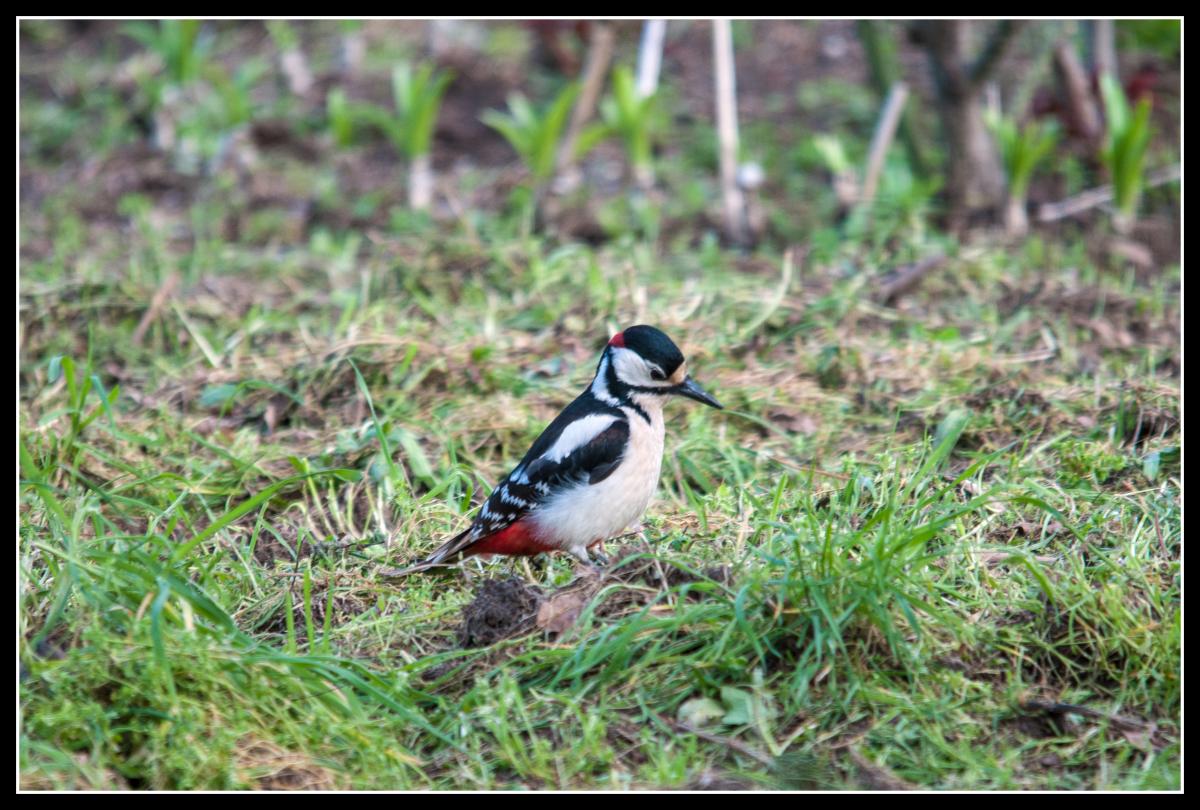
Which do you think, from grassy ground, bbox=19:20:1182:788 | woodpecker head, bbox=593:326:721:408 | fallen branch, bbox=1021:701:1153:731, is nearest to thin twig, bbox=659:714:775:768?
grassy ground, bbox=19:20:1182:788

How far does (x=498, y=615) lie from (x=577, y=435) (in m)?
0.88

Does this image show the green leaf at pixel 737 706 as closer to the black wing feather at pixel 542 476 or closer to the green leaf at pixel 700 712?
the green leaf at pixel 700 712

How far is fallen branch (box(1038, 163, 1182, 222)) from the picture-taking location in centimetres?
785

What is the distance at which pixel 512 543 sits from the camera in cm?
440

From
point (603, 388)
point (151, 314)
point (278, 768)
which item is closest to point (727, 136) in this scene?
point (151, 314)

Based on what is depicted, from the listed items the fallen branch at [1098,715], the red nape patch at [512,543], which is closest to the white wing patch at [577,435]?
the red nape patch at [512,543]

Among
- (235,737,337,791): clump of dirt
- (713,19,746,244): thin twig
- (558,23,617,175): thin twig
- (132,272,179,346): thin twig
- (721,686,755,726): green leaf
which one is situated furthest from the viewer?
(558,23,617,175): thin twig

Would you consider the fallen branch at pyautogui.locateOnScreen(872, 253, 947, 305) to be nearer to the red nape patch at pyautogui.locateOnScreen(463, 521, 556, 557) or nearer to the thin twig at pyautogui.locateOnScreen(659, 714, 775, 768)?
the red nape patch at pyautogui.locateOnScreen(463, 521, 556, 557)

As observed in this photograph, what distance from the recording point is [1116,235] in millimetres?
7766

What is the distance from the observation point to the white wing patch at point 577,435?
4520 millimetres

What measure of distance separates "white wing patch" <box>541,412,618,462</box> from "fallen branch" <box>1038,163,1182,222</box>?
4314 millimetres

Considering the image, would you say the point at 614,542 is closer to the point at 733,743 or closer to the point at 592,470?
the point at 592,470

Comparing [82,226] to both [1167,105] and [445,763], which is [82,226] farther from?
[1167,105]

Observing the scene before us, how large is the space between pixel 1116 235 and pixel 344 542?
16.6ft
